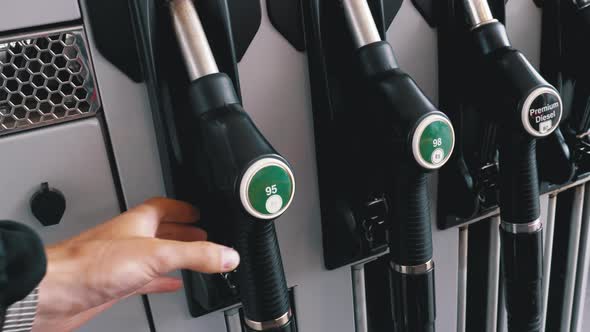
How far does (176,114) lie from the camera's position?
1.77ft

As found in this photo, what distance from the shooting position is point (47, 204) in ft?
1.71

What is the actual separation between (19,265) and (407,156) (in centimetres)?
32

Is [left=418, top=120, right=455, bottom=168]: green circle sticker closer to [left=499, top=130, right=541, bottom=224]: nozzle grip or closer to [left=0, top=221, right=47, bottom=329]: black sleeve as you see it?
[left=499, top=130, right=541, bottom=224]: nozzle grip

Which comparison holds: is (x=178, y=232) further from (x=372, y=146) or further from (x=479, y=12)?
(x=479, y=12)

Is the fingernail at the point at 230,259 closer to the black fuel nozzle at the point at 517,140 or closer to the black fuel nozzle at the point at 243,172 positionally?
the black fuel nozzle at the point at 243,172

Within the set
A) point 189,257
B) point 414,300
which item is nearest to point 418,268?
point 414,300

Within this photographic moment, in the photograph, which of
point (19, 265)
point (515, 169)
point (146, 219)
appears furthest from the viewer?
point (515, 169)

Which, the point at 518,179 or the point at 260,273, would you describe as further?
the point at 518,179

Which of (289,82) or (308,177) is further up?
(289,82)

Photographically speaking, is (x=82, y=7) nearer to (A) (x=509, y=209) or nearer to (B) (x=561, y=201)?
(A) (x=509, y=209)

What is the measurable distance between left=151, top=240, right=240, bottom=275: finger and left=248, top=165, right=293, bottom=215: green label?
5cm

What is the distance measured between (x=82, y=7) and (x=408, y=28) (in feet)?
1.12

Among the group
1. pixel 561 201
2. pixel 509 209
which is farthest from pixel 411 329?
pixel 561 201

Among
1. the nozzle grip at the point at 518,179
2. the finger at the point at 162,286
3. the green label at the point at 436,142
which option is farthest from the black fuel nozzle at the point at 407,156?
the finger at the point at 162,286
